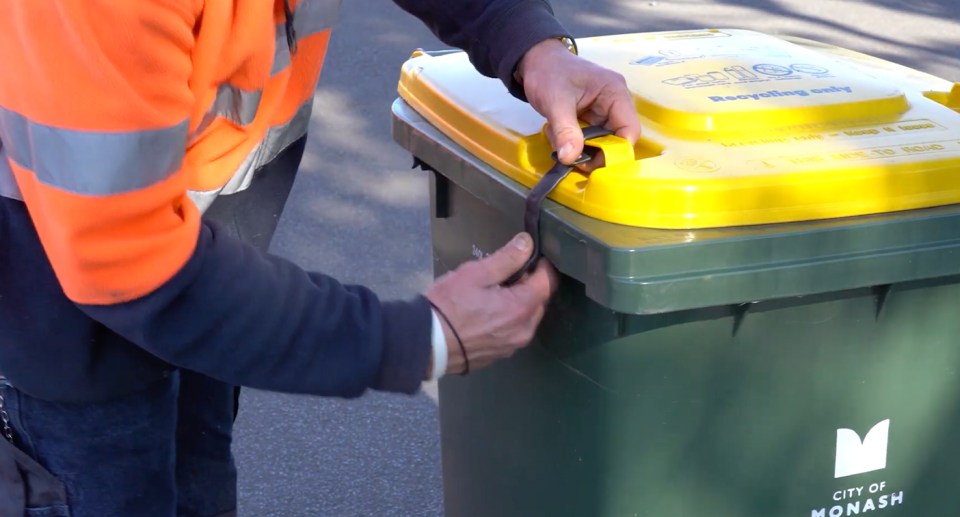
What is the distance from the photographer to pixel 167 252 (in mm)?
1113

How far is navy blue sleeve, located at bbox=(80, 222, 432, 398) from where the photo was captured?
1.16 m

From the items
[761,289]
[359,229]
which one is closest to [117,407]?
[761,289]

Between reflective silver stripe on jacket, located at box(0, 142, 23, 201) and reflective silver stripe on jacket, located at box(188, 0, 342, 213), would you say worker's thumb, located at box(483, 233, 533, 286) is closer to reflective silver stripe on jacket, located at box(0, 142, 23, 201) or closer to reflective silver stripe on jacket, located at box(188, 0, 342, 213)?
reflective silver stripe on jacket, located at box(188, 0, 342, 213)

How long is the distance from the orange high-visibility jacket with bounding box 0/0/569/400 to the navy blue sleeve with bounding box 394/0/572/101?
30 cm

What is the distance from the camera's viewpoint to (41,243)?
1218 mm

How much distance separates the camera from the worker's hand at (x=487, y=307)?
1.28 metres

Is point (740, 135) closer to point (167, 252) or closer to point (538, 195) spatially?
point (538, 195)

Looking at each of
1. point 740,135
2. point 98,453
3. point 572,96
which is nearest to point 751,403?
point 740,135

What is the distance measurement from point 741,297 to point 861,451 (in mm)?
354

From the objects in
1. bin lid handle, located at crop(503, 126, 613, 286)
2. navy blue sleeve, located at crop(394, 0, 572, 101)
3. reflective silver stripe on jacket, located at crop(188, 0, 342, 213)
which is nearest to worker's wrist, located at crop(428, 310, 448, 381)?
bin lid handle, located at crop(503, 126, 613, 286)

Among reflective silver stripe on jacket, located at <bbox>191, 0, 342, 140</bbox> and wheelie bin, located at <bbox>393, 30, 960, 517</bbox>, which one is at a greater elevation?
reflective silver stripe on jacket, located at <bbox>191, 0, 342, 140</bbox>

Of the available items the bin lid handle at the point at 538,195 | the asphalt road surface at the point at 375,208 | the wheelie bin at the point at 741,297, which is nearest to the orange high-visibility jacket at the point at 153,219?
the bin lid handle at the point at 538,195

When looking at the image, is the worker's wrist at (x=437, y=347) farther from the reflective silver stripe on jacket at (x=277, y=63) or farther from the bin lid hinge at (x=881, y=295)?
the bin lid hinge at (x=881, y=295)

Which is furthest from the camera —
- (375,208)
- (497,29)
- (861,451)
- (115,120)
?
(375,208)
